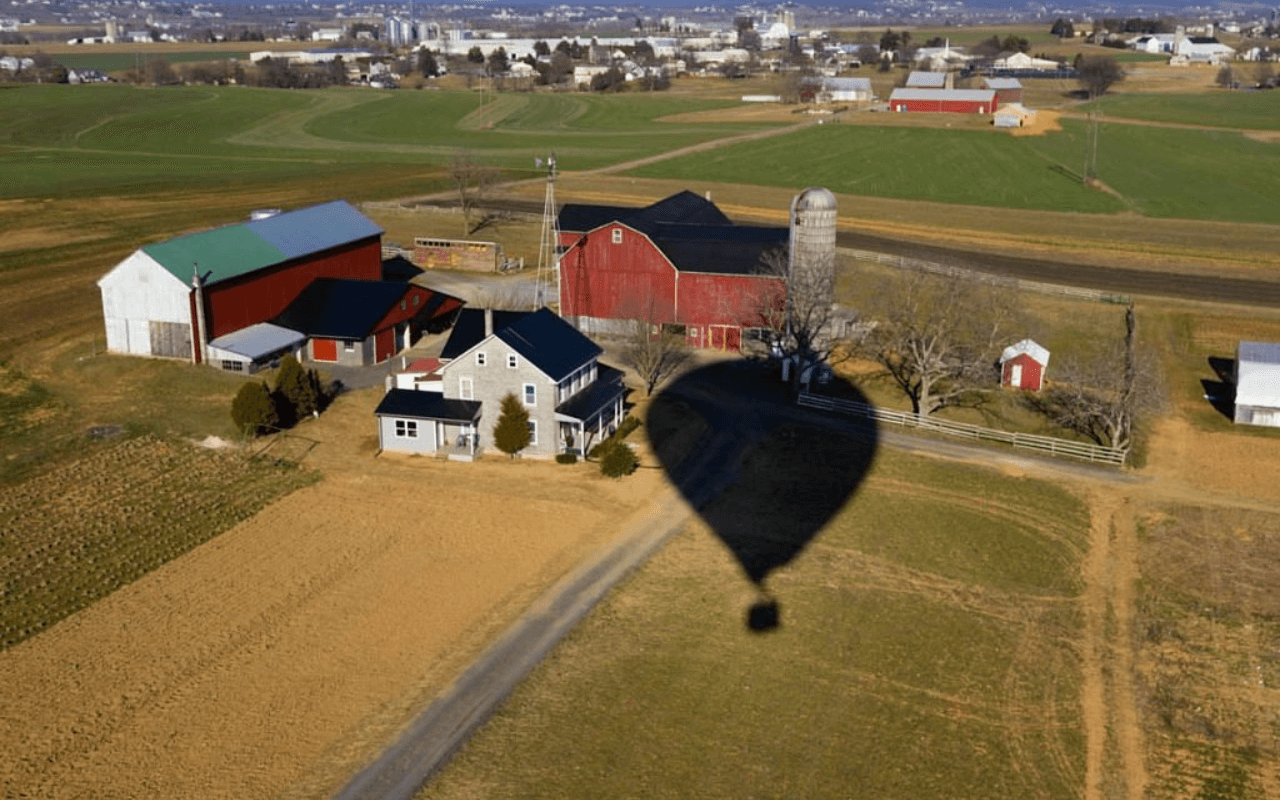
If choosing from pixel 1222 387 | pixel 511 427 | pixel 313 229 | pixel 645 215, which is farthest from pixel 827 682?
pixel 313 229

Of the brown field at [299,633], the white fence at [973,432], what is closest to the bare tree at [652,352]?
the white fence at [973,432]

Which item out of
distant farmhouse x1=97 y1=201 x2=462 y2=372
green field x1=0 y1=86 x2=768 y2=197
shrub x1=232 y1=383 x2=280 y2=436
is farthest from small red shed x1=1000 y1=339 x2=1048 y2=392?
green field x1=0 y1=86 x2=768 y2=197

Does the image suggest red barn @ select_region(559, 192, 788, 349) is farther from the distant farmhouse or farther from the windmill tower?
the distant farmhouse

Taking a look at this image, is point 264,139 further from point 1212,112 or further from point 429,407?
point 1212,112

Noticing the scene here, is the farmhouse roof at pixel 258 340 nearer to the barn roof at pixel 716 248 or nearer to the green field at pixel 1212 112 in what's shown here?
the barn roof at pixel 716 248

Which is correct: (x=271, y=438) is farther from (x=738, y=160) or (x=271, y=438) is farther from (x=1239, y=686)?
(x=738, y=160)
